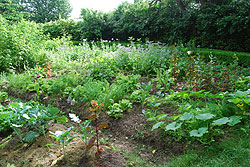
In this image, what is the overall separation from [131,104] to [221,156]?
182 centimetres

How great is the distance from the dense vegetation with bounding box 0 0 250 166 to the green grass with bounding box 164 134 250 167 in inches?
0.4

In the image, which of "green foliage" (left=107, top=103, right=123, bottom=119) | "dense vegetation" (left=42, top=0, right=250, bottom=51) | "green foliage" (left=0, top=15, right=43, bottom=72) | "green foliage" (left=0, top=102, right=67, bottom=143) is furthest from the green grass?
"green foliage" (left=0, top=15, right=43, bottom=72)

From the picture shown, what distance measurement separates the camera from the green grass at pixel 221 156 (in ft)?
6.45

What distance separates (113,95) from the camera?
362cm

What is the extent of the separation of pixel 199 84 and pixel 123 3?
1121 cm

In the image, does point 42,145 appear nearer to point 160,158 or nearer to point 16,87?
point 160,158

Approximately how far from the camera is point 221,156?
2051 millimetres

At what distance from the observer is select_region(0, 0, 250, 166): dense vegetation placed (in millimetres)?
2209

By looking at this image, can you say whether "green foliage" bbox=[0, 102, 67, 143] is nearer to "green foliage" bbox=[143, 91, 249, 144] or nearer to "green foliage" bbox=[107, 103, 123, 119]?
"green foliage" bbox=[107, 103, 123, 119]

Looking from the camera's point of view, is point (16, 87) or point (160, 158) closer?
point (160, 158)

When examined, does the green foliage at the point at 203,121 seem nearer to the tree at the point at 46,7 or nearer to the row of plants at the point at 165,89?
the row of plants at the point at 165,89

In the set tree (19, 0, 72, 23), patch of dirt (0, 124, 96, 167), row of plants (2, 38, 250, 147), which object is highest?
tree (19, 0, 72, 23)

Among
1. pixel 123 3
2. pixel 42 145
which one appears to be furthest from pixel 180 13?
pixel 42 145

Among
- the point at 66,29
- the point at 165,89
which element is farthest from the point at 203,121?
the point at 66,29
